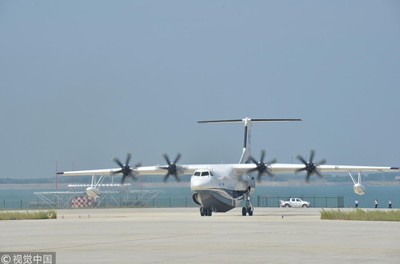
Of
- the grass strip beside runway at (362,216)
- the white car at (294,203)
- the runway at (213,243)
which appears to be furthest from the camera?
the white car at (294,203)

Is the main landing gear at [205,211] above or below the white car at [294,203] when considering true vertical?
above

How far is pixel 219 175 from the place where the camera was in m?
56.2

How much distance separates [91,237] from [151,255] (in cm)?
822

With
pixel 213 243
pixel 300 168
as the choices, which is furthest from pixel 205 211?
pixel 213 243

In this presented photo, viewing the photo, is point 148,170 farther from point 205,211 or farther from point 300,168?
point 300,168

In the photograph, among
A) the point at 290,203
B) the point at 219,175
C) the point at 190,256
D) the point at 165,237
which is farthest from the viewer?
the point at 290,203

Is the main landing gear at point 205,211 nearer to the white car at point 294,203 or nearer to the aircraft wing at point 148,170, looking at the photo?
the aircraft wing at point 148,170

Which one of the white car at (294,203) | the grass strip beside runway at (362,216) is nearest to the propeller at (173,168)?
the grass strip beside runway at (362,216)

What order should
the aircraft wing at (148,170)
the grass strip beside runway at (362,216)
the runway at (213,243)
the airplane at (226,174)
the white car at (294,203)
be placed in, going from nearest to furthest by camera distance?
1. the runway at (213,243)
2. the grass strip beside runway at (362,216)
3. the airplane at (226,174)
4. the aircraft wing at (148,170)
5. the white car at (294,203)

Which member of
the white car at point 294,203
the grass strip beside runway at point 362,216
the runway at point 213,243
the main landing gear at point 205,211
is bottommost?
the white car at point 294,203

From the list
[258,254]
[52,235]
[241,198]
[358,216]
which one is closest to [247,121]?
[241,198]

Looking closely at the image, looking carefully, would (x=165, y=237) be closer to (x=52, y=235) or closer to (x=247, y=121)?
(x=52, y=235)

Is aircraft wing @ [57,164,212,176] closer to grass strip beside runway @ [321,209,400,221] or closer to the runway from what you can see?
grass strip beside runway @ [321,209,400,221]

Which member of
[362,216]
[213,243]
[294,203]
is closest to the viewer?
[213,243]
